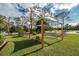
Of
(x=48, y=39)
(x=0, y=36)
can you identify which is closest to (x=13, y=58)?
(x=0, y=36)

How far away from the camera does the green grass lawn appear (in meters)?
2.55

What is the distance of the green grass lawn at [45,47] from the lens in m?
2.55

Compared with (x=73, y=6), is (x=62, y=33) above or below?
below

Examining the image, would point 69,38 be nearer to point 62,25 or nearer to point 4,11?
point 62,25

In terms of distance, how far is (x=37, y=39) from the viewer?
8.75 feet

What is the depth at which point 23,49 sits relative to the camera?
8.52ft

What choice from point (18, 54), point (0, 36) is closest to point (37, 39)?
point (18, 54)

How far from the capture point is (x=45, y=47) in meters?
2.63

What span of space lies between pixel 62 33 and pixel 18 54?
75cm

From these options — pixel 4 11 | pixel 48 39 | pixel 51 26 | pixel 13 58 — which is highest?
pixel 4 11

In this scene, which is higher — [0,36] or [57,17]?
[57,17]

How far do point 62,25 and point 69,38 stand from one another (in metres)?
0.23

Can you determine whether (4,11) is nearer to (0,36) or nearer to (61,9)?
(0,36)

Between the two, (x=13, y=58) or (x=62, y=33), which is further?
(x=62, y=33)
